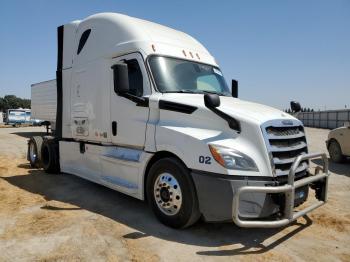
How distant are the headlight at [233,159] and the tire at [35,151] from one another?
6.50 m

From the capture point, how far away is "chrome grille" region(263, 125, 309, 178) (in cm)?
436

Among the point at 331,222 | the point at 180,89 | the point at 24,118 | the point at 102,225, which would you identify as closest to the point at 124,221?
the point at 102,225

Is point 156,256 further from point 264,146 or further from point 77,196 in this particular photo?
point 77,196

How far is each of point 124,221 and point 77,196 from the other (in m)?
1.94

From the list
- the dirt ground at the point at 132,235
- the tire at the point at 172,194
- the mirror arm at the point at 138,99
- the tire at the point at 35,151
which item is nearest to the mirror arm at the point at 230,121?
the tire at the point at 172,194

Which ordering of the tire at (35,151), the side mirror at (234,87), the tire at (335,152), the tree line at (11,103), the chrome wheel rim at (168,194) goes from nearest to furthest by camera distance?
the chrome wheel rim at (168,194), the side mirror at (234,87), the tire at (35,151), the tire at (335,152), the tree line at (11,103)

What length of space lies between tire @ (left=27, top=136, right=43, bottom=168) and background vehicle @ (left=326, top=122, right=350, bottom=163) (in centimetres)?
937

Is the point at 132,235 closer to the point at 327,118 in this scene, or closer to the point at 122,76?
the point at 122,76

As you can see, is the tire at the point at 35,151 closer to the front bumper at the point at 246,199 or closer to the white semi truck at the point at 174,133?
the white semi truck at the point at 174,133

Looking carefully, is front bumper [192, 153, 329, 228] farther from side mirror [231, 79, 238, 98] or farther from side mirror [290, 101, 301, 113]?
side mirror [231, 79, 238, 98]

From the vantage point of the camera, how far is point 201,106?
15.4ft

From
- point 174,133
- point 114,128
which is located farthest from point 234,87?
point 174,133

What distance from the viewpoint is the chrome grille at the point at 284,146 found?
14.3 feet

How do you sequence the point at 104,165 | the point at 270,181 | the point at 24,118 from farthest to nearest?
the point at 24,118
the point at 104,165
the point at 270,181
